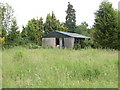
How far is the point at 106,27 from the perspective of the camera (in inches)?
427

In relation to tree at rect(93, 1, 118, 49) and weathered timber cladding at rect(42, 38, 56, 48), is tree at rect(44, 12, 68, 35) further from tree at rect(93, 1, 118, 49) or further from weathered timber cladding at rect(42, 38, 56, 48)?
tree at rect(93, 1, 118, 49)

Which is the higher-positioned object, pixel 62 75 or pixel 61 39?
pixel 61 39

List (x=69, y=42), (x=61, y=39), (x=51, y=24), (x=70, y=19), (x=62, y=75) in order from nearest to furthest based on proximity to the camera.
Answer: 1. (x=62, y=75)
2. (x=69, y=42)
3. (x=61, y=39)
4. (x=51, y=24)
5. (x=70, y=19)

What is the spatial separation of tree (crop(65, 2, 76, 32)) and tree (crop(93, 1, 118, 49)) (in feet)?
54.8

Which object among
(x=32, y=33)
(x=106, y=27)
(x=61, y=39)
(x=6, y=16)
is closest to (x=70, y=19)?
(x=61, y=39)

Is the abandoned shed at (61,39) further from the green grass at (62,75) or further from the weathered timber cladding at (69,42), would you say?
the green grass at (62,75)

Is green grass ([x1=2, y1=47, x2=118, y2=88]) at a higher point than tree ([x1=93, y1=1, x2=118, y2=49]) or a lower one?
lower

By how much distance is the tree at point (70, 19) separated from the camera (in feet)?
92.6

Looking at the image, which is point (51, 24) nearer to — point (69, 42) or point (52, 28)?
point (52, 28)

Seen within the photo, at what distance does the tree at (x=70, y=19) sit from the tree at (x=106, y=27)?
1671 cm

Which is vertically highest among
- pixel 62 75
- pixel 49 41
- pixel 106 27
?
pixel 106 27

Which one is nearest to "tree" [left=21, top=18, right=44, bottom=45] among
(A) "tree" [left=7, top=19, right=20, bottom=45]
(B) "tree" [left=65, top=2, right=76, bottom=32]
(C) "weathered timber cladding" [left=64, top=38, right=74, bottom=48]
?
(A) "tree" [left=7, top=19, right=20, bottom=45]

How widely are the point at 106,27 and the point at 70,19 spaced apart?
19441mm

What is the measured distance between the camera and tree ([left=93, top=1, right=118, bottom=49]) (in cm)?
1046
